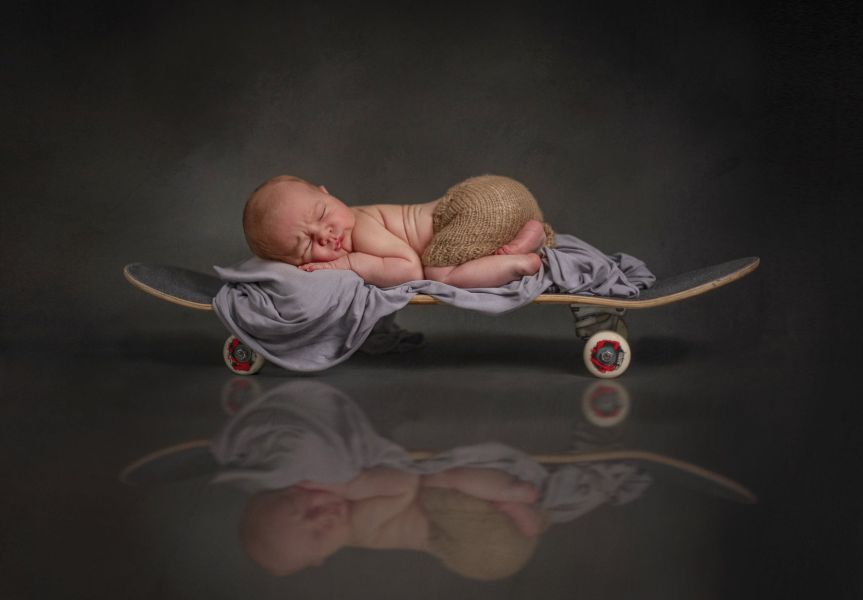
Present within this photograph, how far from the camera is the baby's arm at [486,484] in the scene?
2.76 m

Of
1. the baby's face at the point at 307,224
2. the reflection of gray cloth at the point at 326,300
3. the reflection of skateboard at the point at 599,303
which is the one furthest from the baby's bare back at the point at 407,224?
the reflection of skateboard at the point at 599,303

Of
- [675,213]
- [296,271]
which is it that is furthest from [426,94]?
[296,271]

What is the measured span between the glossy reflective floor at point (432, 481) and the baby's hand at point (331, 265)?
41 cm

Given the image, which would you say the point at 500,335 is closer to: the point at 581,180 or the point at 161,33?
the point at 581,180

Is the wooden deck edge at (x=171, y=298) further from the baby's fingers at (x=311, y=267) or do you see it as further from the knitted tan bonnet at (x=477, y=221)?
the knitted tan bonnet at (x=477, y=221)

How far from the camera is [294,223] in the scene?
159 inches

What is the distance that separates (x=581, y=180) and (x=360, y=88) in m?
1.35

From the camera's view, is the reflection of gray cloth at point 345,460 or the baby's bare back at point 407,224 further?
the baby's bare back at point 407,224

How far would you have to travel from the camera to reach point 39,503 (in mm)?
2738

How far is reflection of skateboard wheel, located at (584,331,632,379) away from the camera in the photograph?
397cm

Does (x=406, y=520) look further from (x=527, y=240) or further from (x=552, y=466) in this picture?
(x=527, y=240)

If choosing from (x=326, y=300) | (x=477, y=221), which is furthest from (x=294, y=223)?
(x=477, y=221)

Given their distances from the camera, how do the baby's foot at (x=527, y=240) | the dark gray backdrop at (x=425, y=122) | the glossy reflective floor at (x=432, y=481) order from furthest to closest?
the dark gray backdrop at (x=425, y=122) → the baby's foot at (x=527, y=240) → the glossy reflective floor at (x=432, y=481)

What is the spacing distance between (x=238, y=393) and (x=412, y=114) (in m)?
2.63
